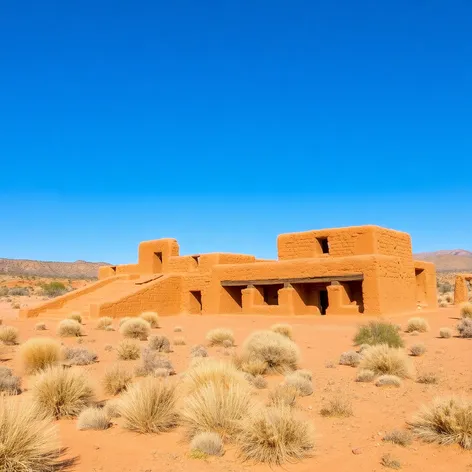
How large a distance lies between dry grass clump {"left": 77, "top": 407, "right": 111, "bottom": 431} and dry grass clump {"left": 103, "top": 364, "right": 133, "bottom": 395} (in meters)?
1.93

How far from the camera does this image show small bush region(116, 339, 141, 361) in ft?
39.0

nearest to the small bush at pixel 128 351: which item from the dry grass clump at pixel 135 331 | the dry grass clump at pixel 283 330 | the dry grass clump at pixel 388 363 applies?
the dry grass clump at pixel 135 331

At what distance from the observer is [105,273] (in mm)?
36844

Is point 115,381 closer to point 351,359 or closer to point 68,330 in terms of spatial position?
point 351,359

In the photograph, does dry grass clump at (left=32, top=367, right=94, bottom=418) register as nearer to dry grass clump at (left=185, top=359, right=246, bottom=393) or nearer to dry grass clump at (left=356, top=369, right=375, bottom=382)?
dry grass clump at (left=185, top=359, right=246, bottom=393)

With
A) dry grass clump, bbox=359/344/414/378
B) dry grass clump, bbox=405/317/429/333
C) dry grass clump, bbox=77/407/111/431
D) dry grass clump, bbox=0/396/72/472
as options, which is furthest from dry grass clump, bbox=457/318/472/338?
dry grass clump, bbox=0/396/72/472

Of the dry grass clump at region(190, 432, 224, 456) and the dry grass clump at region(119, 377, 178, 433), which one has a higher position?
the dry grass clump at region(119, 377, 178, 433)

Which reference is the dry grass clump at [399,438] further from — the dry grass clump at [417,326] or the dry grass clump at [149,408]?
the dry grass clump at [417,326]

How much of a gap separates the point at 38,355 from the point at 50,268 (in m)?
106

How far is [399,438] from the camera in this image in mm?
5520

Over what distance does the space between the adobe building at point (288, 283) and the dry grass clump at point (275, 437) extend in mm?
16350

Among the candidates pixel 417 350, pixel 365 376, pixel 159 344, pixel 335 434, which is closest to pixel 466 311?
pixel 417 350

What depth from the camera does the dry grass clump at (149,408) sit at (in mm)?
6074

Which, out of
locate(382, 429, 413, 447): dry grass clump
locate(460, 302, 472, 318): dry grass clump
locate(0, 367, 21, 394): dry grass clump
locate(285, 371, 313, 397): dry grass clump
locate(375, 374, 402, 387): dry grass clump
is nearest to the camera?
locate(382, 429, 413, 447): dry grass clump
